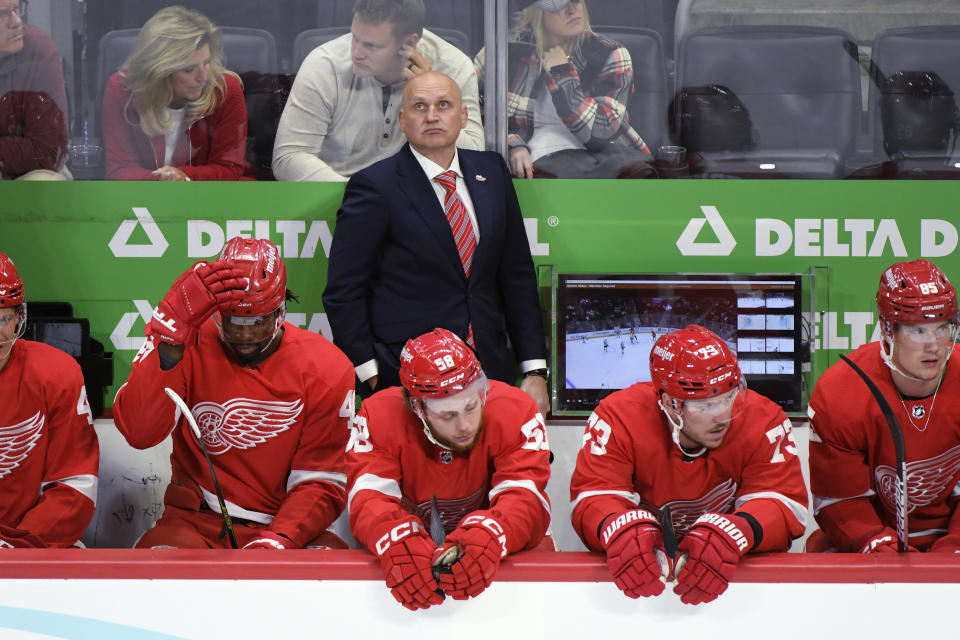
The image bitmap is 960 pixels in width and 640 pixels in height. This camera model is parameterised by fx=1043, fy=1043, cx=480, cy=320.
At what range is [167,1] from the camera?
3652 millimetres

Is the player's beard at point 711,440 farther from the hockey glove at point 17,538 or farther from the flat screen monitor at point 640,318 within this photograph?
the hockey glove at point 17,538

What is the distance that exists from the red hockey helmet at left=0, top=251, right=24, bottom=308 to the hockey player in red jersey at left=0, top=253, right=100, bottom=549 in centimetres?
1

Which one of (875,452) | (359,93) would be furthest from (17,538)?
(875,452)

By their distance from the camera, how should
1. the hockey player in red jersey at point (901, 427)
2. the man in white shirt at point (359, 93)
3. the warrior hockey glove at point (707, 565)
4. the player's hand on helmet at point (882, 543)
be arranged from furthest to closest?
the man in white shirt at point (359, 93) → the hockey player in red jersey at point (901, 427) → the player's hand on helmet at point (882, 543) → the warrior hockey glove at point (707, 565)

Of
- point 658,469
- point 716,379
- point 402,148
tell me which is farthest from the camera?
point 402,148

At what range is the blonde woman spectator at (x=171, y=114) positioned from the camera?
3666mm

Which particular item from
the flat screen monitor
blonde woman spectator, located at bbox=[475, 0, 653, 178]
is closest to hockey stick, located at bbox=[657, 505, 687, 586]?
the flat screen monitor

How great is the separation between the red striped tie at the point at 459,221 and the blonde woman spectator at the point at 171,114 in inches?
30.9

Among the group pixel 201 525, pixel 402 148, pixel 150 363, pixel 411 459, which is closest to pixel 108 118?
pixel 402 148

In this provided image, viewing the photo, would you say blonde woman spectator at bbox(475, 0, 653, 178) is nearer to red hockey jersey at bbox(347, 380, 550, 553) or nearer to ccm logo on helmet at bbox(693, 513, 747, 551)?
red hockey jersey at bbox(347, 380, 550, 553)

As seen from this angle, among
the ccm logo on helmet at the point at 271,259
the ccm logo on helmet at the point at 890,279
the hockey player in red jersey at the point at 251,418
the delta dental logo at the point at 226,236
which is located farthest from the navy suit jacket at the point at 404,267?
the ccm logo on helmet at the point at 890,279

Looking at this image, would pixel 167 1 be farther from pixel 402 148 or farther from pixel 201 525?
pixel 201 525

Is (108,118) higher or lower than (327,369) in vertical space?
higher

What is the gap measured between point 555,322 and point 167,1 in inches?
69.4
